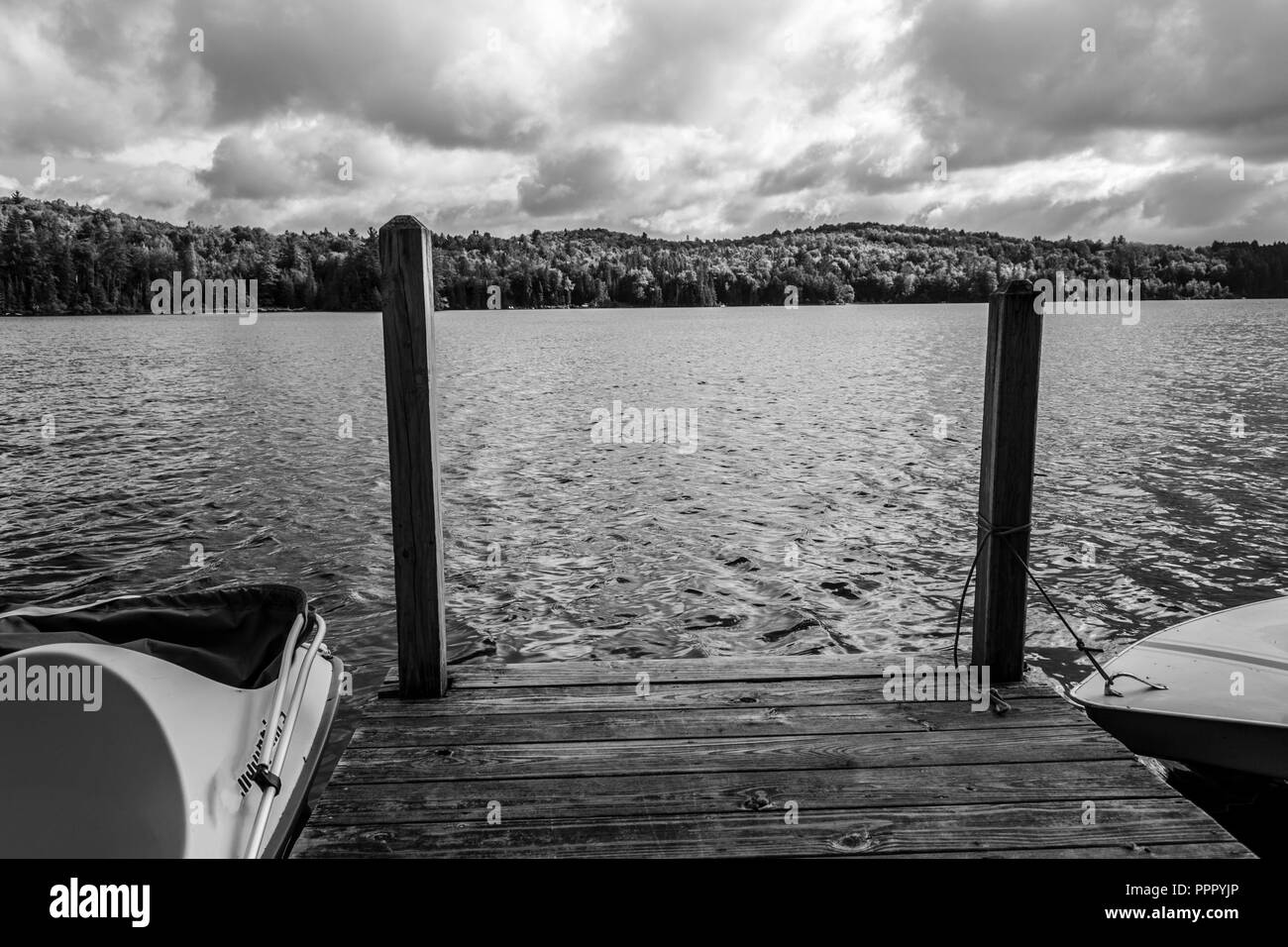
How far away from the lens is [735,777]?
399cm

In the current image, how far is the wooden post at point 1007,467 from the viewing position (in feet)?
14.6

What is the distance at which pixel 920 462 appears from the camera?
19016 mm

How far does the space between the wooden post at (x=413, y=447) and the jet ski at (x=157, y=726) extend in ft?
2.08

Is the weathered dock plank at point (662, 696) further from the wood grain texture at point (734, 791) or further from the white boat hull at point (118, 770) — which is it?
the white boat hull at point (118, 770)

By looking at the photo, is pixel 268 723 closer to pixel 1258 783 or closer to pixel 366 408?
pixel 1258 783

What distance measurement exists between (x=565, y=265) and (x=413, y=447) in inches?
5542

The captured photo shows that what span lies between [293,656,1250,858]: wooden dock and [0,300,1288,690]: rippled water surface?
4.32 meters

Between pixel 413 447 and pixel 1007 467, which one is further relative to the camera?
pixel 1007 467

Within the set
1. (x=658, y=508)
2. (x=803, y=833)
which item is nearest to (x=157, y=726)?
(x=803, y=833)

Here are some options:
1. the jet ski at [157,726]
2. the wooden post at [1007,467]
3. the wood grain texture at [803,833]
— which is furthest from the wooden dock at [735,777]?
the jet ski at [157,726]

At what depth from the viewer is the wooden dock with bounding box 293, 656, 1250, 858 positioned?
350 cm

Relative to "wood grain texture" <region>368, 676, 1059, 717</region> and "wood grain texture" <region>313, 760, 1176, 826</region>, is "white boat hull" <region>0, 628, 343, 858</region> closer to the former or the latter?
"wood grain texture" <region>313, 760, 1176, 826</region>

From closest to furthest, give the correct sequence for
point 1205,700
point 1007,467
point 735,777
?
point 735,777, point 1007,467, point 1205,700

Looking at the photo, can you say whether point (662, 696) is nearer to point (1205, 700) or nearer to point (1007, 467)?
point (1007, 467)
